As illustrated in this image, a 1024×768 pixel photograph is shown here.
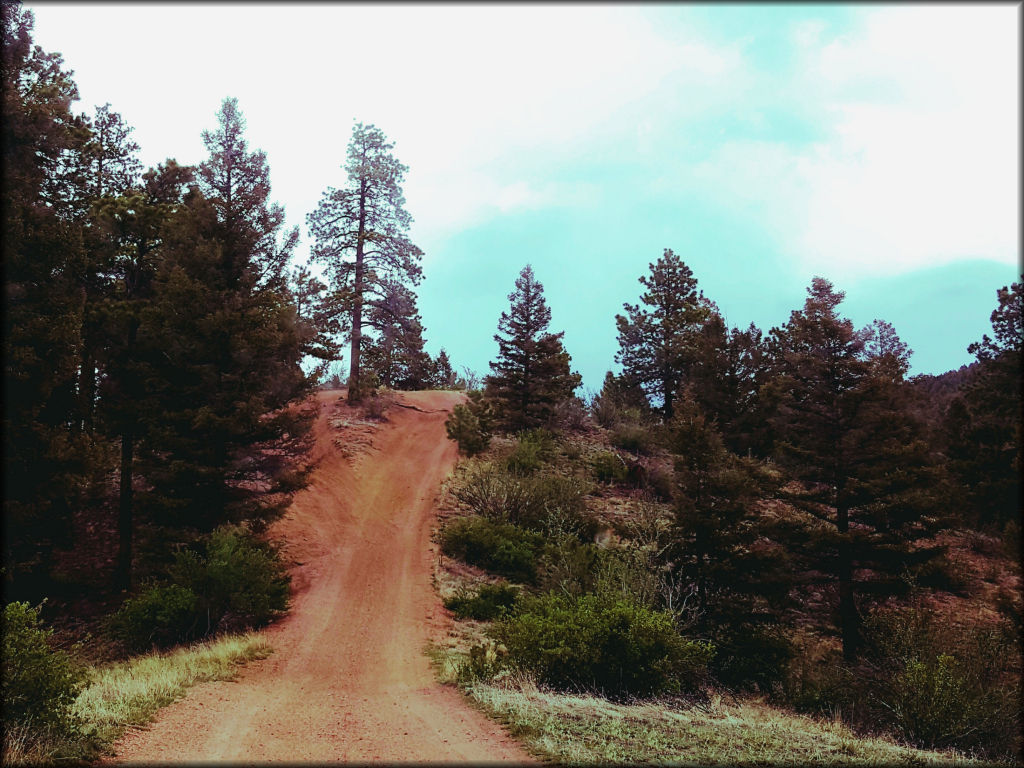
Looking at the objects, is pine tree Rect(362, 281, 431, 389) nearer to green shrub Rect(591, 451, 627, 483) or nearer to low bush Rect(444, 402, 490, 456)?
low bush Rect(444, 402, 490, 456)

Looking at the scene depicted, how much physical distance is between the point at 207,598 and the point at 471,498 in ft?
36.2

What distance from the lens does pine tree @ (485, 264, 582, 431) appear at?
28.4 m

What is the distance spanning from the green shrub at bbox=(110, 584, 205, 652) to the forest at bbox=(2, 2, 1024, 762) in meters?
0.06

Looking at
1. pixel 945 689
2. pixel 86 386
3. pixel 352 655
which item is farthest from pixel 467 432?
pixel 945 689

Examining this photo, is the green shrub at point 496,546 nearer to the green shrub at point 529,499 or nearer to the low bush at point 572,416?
the green shrub at point 529,499

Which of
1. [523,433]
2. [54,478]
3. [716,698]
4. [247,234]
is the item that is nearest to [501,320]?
[523,433]

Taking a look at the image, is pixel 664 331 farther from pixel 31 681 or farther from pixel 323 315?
pixel 31 681

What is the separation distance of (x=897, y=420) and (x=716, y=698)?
9832 millimetres

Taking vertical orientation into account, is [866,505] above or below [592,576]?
above

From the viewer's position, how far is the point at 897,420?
1585 cm

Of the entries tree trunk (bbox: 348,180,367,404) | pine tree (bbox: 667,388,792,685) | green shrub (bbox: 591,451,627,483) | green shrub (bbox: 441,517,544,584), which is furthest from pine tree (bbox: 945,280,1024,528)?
tree trunk (bbox: 348,180,367,404)

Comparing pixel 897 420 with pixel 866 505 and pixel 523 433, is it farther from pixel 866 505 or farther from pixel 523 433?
pixel 523 433

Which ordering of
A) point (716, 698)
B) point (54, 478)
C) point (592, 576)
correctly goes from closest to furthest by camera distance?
point (716, 698), point (54, 478), point (592, 576)

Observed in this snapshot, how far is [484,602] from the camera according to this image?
1614 cm
